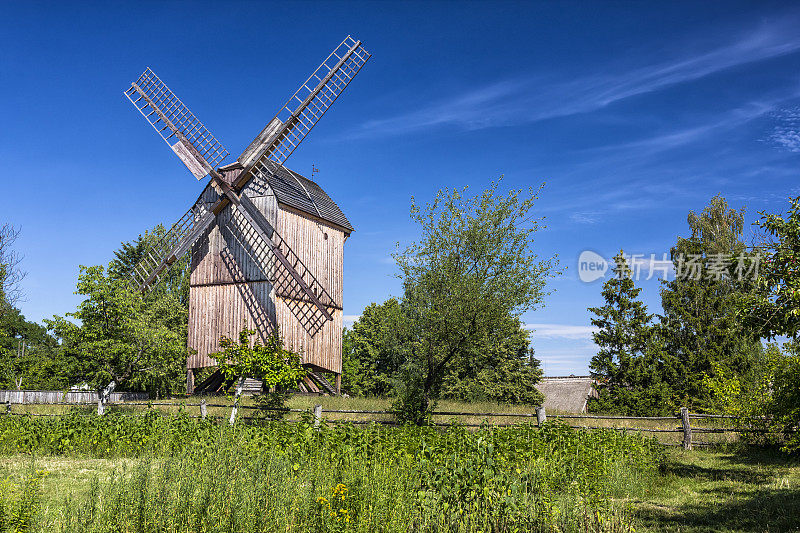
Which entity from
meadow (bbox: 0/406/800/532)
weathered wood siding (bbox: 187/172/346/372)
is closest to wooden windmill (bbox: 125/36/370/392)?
weathered wood siding (bbox: 187/172/346/372)

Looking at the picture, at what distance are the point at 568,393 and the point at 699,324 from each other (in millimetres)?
14908

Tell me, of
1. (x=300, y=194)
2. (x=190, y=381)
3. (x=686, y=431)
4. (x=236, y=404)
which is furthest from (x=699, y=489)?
(x=190, y=381)

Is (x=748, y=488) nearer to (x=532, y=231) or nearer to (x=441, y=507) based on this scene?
(x=441, y=507)

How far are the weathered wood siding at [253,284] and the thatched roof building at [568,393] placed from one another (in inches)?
731

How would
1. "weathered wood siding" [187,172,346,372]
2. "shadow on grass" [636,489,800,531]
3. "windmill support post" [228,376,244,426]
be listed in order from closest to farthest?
1. "shadow on grass" [636,489,800,531]
2. "windmill support post" [228,376,244,426]
3. "weathered wood siding" [187,172,346,372]

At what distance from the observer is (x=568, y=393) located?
125ft

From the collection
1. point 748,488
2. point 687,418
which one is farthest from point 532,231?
point 748,488

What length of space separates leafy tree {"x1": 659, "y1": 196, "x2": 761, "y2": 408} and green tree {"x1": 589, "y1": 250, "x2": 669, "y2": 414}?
0.83m

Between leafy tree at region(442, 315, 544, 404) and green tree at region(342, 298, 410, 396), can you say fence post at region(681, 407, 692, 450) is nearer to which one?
leafy tree at region(442, 315, 544, 404)

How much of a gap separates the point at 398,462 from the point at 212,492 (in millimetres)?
3665

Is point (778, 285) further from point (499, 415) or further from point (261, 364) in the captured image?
point (261, 364)

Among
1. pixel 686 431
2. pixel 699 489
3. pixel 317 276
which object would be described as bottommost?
pixel 699 489

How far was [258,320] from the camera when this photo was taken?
22375 millimetres

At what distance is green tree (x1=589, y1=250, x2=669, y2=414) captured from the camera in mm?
24734
